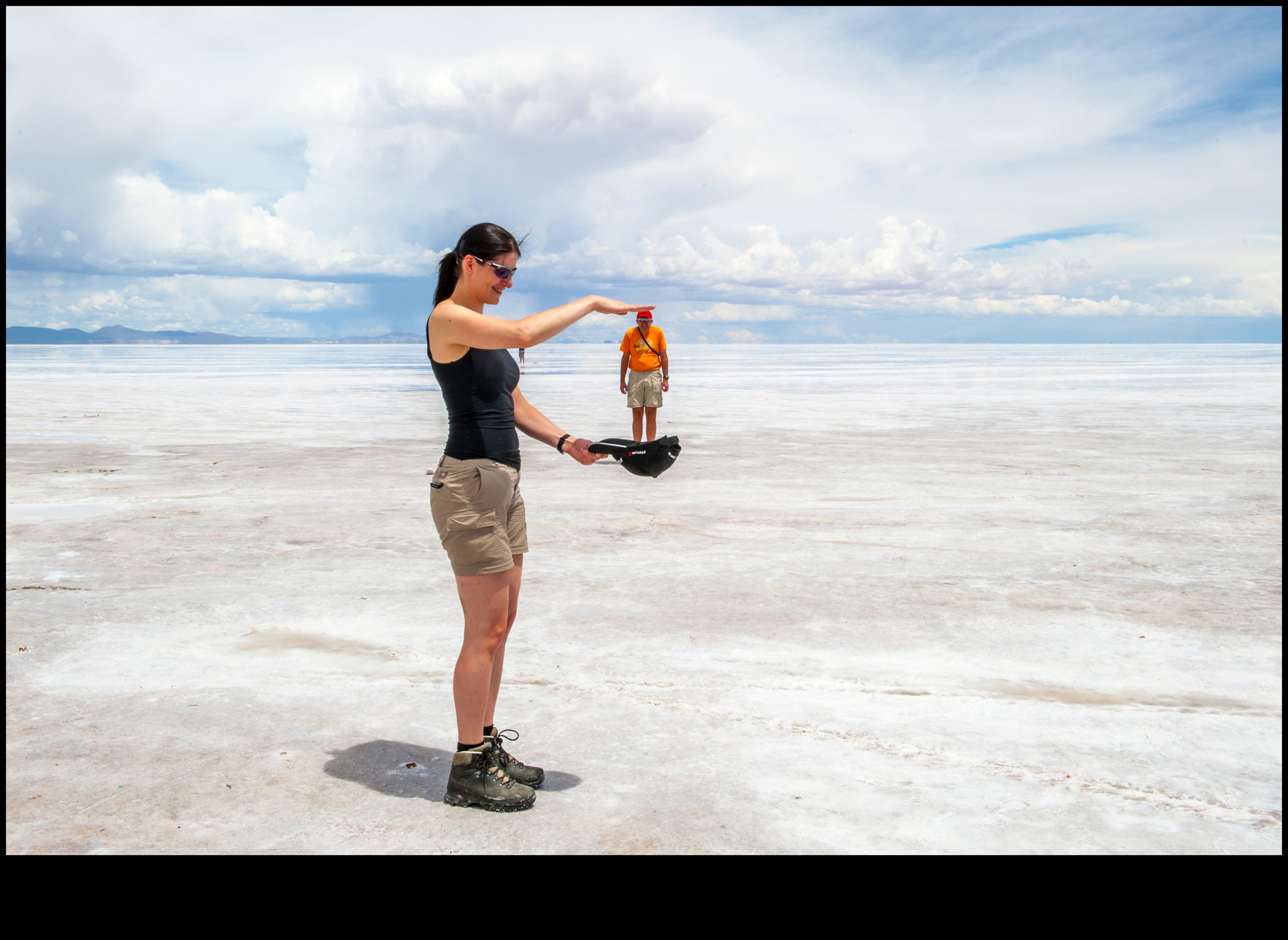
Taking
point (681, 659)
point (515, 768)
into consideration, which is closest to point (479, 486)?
point (515, 768)

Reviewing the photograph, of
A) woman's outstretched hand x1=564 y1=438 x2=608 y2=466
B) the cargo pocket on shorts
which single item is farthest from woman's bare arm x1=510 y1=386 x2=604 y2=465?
the cargo pocket on shorts

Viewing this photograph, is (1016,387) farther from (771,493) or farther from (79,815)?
(79,815)

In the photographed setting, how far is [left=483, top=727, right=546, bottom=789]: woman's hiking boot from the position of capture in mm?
3271

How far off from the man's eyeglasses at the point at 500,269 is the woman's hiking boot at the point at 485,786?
1628 mm

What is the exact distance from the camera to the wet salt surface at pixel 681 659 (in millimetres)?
3127

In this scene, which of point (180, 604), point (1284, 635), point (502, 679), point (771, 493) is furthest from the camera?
point (771, 493)

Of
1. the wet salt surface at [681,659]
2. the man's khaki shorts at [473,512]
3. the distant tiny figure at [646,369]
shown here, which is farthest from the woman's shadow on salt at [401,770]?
the distant tiny figure at [646,369]

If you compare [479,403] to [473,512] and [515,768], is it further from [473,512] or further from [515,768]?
[515,768]

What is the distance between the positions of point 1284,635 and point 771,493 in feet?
16.4

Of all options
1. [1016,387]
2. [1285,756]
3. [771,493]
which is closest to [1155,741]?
[1285,756]

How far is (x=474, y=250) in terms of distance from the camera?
10.6 feet

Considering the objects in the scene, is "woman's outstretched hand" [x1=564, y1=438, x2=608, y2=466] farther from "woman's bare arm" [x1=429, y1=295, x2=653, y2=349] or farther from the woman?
"woman's bare arm" [x1=429, y1=295, x2=653, y2=349]

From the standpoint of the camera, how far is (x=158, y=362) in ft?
203
